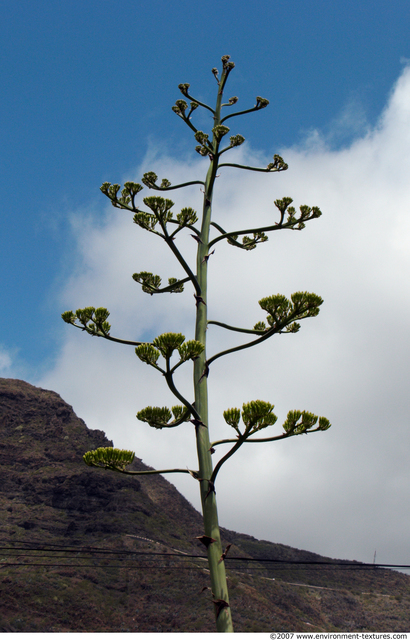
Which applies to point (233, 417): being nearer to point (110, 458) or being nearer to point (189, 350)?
point (189, 350)

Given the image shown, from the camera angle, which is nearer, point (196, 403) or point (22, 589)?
point (196, 403)

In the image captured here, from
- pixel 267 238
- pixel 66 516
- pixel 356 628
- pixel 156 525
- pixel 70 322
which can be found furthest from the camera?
pixel 66 516

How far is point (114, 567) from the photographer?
58.2 m

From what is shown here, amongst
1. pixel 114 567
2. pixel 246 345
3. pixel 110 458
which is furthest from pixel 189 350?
pixel 114 567

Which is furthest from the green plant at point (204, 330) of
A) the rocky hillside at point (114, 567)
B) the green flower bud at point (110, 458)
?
the rocky hillside at point (114, 567)

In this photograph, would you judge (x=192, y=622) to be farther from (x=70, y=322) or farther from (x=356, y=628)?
(x=70, y=322)

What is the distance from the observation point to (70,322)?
19.4 feet

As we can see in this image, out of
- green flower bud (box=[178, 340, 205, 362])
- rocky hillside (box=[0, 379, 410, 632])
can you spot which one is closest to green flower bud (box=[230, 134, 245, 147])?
green flower bud (box=[178, 340, 205, 362])

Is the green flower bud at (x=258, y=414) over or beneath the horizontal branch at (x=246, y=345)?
beneath

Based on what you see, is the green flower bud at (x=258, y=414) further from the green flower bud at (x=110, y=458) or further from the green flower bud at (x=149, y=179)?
the green flower bud at (x=149, y=179)

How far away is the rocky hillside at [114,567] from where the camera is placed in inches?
1779

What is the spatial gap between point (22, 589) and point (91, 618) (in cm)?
752

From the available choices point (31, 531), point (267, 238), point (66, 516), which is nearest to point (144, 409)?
point (267, 238)

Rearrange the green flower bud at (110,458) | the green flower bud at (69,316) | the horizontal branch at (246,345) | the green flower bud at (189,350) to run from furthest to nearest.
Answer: the green flower bud at (69,316)
the horizontal branch at (246,345)
the green flower bud at (110,458)
the green flower bud at (189,350)
